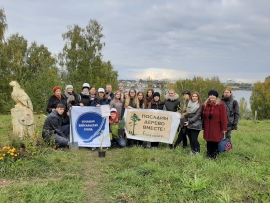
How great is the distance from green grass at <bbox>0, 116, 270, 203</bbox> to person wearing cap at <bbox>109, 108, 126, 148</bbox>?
899mm

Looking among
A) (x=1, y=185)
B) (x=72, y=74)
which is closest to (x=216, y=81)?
(x=72, y=74)

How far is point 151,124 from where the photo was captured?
7.50 meters

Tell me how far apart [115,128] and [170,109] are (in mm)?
1770

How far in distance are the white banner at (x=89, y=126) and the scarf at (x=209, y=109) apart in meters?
2.94

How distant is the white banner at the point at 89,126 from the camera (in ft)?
24.5

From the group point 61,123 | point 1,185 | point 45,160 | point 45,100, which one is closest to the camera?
point 1,185

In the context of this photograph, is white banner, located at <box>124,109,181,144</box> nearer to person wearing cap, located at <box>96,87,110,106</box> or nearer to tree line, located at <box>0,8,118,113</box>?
person wearing cap, located at <box>96,87,110,106</box>

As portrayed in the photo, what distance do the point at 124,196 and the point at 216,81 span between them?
55.1m

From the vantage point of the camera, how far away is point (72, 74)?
27047mm

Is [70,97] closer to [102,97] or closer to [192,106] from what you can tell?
[102,97]

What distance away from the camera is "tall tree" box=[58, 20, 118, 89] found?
1129 inches

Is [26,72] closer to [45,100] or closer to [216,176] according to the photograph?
[45,100]

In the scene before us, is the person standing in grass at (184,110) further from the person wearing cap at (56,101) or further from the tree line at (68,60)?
the tree line at (68,60)

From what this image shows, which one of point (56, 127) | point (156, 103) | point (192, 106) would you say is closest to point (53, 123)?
point (56, 127)
